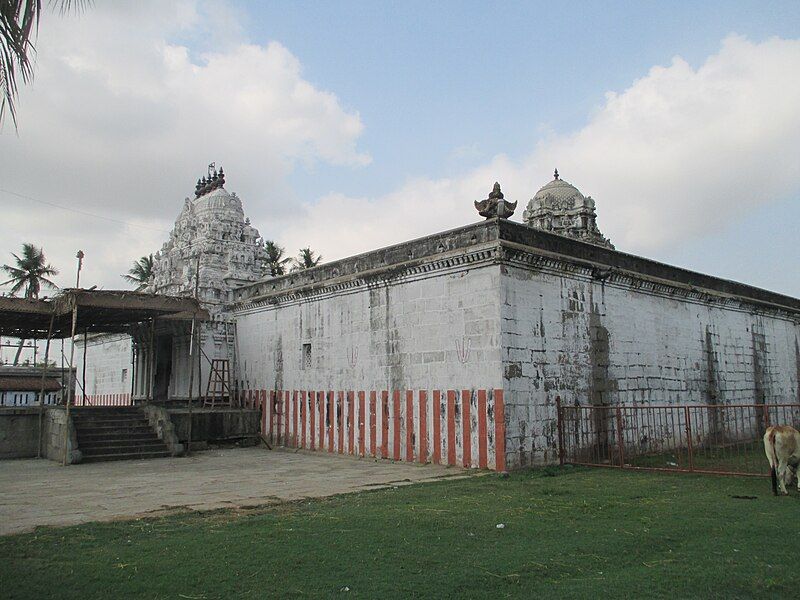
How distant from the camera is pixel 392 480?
11383 mm

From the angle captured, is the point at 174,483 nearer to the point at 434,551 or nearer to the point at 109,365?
the point at 434,551

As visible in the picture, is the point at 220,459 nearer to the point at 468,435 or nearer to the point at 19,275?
the point at 468,435

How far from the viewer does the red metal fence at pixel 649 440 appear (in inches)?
503

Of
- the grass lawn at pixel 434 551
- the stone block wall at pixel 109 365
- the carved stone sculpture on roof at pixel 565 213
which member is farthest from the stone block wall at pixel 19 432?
the carved stone sculpture on roof at pixel 565 213

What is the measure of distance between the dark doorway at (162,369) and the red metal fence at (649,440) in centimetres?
1493

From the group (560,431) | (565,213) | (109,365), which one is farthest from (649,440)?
(109,365)

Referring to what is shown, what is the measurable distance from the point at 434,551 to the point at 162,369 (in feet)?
63.9

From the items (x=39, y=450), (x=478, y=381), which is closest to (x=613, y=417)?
(x=478, y=381)

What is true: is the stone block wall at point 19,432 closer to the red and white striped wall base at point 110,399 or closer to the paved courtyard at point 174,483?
the paved courtyard at point 174,483

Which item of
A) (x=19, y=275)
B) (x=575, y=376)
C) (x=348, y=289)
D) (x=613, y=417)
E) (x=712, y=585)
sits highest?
(x=19, y=275)

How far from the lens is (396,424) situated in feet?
48.4

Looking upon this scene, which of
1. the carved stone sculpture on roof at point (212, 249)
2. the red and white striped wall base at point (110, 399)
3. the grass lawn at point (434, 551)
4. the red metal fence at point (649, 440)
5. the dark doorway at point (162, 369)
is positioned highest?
→ the carved stone sculpture on roof at point (212, 249)

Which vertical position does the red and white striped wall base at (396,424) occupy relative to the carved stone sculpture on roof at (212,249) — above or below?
below

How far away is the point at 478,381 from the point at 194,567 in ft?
27.1
